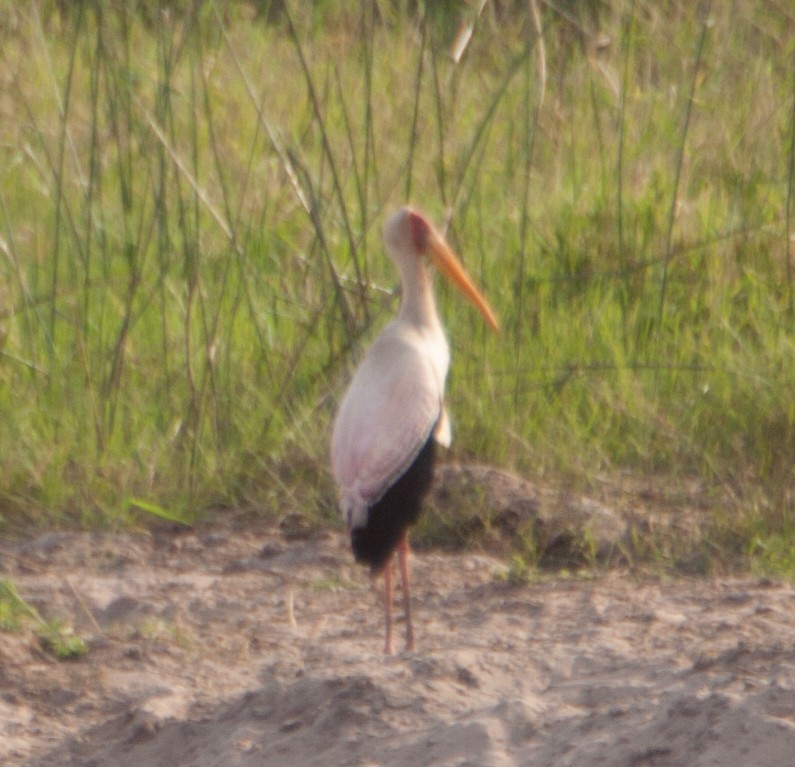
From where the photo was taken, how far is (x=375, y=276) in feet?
17.5

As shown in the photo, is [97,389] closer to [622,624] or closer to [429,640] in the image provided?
[429,640]

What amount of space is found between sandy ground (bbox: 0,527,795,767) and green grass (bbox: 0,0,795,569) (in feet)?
0.90

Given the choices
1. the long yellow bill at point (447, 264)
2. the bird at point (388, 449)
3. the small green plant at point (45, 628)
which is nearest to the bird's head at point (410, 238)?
the long yellow bill at point (447, 264)

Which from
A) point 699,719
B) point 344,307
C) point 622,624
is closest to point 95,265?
point 344,307

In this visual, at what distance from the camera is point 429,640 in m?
3.54

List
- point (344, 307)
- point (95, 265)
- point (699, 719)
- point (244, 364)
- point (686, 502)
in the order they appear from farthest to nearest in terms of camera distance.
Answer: point (95, 265), point (244, 364), point (344, 307), point (686, 502), point (699, 719)

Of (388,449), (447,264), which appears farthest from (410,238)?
(388,449)

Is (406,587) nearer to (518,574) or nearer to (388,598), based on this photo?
(388,598)

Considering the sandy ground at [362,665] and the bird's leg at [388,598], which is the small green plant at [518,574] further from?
the bird's leg at [388,598]

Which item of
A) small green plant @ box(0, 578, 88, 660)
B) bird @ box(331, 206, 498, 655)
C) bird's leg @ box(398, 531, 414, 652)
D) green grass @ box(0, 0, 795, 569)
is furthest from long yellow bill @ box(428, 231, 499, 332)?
small green plant @ box(0, 578, 88, 660)

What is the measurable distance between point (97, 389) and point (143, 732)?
1.77 metres

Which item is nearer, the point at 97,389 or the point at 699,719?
the point at 699,719

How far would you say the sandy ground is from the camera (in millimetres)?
2605

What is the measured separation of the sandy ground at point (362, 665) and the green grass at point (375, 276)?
0.27 m
